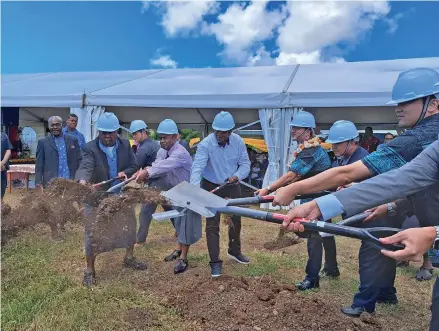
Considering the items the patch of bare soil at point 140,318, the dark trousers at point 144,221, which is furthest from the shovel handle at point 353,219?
the dark trousers at point 144,221

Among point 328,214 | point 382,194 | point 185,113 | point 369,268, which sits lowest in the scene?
point 369,268

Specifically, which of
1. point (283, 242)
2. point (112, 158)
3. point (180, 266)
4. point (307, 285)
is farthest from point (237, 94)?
point (307, 285)

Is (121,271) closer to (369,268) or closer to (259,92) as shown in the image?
(369,268)

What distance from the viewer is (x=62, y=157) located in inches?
225

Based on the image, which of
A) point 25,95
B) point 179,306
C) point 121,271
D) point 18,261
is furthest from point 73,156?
point 25,95

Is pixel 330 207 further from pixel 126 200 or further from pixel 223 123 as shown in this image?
pixel 223 123

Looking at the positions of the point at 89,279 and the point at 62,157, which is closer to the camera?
the point at 89,279

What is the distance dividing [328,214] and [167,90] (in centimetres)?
827

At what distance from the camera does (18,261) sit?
429cm

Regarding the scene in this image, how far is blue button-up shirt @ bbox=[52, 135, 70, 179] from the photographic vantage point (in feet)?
18.7

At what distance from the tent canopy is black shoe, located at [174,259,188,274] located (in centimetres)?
490

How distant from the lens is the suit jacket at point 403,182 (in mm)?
1672

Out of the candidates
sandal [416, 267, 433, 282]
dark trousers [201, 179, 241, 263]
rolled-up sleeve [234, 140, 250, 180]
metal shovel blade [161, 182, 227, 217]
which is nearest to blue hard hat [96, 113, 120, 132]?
dark trousers [201, 179, 241, 263]

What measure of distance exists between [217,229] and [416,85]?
260 cm
